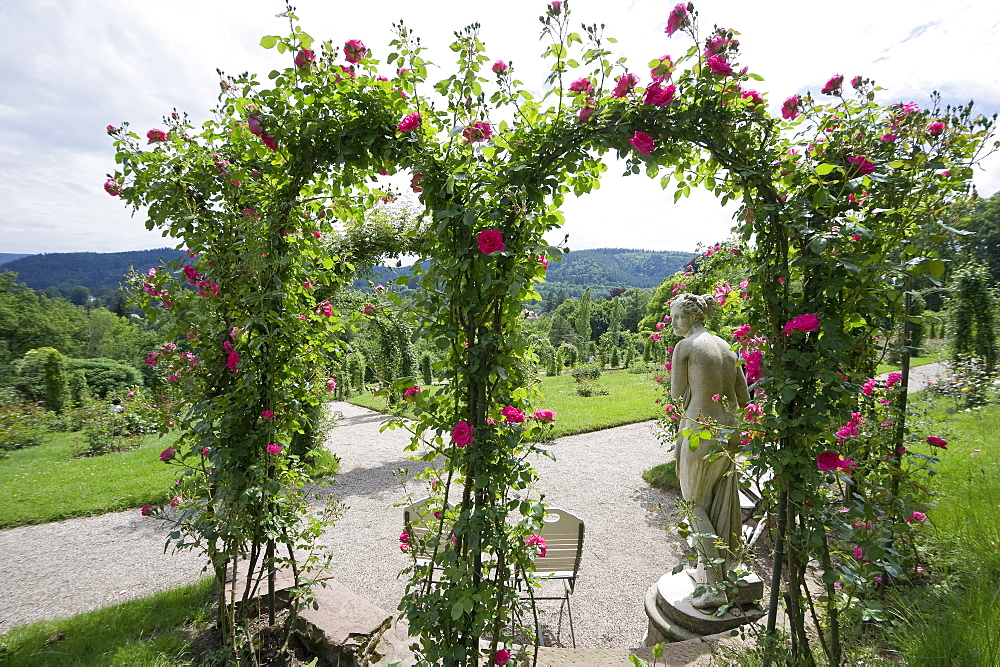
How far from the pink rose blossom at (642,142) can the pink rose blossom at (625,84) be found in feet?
0.57

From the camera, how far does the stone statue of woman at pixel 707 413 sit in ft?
9.78

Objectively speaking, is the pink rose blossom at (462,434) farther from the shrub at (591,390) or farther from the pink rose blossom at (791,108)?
the shrub at (591,390)

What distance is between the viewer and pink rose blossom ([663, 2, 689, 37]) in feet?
6.07

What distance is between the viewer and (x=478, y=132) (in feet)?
6.73

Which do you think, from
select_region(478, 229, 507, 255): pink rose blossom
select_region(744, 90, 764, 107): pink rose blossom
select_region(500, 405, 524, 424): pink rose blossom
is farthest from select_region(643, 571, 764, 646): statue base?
select_region(744, 90, 764, 107): pink rose blossom

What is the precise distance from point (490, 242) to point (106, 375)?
24237 millimetres

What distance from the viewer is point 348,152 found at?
7.25 ft

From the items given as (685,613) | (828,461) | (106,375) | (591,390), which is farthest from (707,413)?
(106,375)

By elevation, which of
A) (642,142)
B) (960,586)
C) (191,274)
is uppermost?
(642,142)

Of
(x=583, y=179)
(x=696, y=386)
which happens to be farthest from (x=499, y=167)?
(x=696, y=386)

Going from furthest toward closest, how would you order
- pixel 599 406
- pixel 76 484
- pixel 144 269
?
pixel 144 269
pixel 599 406
pixel 76 484

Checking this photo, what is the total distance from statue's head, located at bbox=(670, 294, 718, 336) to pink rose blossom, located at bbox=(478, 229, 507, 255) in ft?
5.95

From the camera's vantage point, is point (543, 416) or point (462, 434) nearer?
point (462, 434)

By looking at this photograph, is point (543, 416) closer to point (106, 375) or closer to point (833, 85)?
point (833, 85)
